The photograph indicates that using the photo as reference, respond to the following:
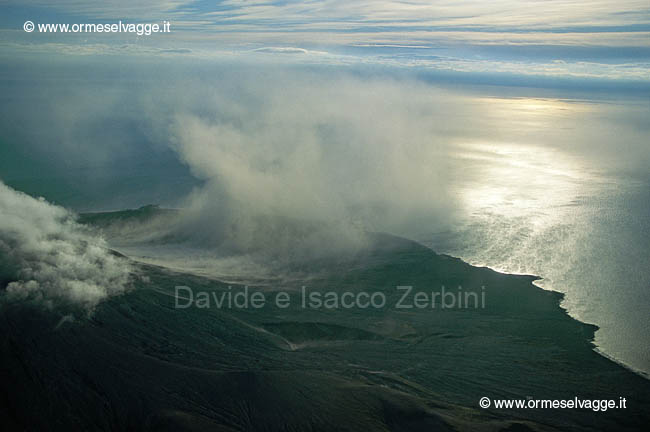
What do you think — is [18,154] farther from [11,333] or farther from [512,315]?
[512,315]

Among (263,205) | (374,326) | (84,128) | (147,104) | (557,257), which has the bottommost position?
(374,326)

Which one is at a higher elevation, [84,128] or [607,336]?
[84,128]

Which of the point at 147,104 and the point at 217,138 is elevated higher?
the point at 147,104

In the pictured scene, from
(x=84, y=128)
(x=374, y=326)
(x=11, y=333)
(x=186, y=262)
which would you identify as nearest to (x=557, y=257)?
(x=374, y=326)

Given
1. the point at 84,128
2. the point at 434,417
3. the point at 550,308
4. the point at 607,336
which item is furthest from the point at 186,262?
the point at 84,128

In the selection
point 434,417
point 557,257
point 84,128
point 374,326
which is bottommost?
point 434,417

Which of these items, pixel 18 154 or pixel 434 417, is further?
pixel 18 154

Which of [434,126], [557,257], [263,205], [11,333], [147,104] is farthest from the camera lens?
[147,104]

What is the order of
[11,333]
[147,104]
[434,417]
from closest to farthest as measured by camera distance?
[434,417]
[11,333]
[147,104]

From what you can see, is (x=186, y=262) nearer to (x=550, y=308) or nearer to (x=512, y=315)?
(x=512, y=315)
